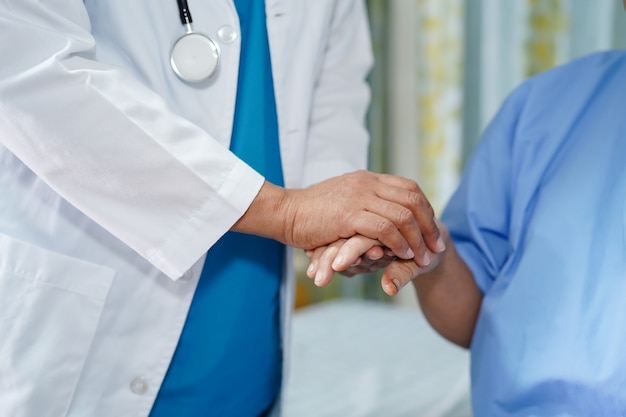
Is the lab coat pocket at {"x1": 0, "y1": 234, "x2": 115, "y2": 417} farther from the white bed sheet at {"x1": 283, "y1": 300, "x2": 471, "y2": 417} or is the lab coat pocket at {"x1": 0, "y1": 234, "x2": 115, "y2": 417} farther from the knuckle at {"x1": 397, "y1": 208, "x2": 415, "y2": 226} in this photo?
the white bed sheet at {"x1": 283, "y1": 300, "x2": 471, "y2": 417}

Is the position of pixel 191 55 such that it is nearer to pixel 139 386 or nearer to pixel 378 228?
pixel 378 228

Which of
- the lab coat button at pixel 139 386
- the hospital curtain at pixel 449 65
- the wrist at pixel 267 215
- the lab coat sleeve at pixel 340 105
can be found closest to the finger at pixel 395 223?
the wrist at pixel 267 215

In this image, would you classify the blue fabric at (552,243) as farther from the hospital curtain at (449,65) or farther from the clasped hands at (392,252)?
the hospital curtain at (449,65)

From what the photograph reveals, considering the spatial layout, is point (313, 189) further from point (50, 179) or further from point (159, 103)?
point (50, 179)

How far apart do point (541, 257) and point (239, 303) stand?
45cm

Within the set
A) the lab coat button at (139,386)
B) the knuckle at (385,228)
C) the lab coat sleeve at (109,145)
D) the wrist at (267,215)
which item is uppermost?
the lab coat sleeve at (109,145)

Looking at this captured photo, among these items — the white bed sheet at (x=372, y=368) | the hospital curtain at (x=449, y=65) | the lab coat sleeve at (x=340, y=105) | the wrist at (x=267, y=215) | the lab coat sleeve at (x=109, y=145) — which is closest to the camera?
the lab coat sleeve at (x=109, y=145)

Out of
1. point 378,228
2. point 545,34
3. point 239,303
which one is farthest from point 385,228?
point 545,34

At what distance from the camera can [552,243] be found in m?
1.03

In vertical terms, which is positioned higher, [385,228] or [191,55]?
[191,55]

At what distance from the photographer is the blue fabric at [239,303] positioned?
3.27ft

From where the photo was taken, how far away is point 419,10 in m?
2.71

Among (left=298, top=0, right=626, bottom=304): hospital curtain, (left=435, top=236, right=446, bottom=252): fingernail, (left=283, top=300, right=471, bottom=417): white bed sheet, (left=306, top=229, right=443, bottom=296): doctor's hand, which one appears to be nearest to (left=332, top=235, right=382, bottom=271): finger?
(left=306, top=229, right=443, bottom=296): doctor's hand

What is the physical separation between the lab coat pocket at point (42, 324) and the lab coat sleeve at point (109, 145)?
0.27 feet
